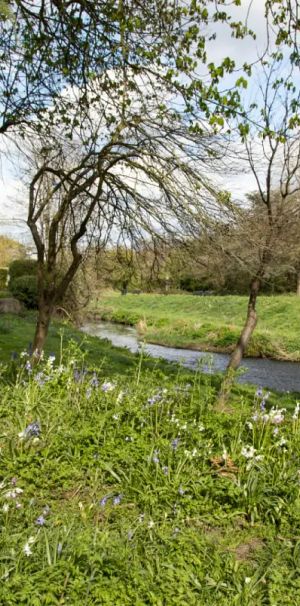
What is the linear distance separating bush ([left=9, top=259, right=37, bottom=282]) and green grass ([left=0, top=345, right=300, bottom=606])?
21.6 metres

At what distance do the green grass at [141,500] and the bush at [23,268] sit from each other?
849 inches

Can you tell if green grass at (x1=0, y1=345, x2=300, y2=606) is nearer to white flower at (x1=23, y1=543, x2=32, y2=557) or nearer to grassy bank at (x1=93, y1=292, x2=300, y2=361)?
white flower at (x1=23, y1=543, x2=32, y2=557)

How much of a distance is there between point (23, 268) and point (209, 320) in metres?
9.30

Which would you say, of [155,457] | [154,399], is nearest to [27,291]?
[154,399]

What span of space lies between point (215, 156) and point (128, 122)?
3.67 feet

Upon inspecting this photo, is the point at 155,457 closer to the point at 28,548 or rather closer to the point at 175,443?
the point at 175,443

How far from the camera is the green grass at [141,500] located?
257cm

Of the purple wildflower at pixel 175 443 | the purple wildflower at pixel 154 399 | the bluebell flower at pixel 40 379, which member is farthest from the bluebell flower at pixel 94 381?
the purple wildflower at pixel 175 443

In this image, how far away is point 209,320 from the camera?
1033 inches

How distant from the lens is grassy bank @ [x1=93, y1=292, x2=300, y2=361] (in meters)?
20.3

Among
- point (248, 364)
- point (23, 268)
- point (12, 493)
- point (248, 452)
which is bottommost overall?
point (248, 364)

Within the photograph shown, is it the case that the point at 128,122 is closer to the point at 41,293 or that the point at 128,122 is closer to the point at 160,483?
the point at 41,293

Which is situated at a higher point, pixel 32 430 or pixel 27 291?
pixel 27 291

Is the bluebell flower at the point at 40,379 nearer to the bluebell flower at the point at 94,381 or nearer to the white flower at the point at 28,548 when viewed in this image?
the bluebell flower at the point at 94,381
